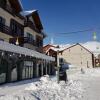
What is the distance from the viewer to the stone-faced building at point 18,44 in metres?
24.4

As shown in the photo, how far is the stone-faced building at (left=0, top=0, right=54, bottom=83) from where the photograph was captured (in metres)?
24.4

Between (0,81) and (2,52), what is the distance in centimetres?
333

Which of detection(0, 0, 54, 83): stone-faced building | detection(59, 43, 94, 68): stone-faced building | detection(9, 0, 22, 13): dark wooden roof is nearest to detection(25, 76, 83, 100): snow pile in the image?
detection(0, 0, 54, 83): stone-faced building

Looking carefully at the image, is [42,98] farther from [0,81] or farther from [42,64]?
[42,64]

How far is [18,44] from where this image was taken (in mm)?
32156

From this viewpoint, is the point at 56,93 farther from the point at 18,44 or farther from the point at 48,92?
the point at 18,44

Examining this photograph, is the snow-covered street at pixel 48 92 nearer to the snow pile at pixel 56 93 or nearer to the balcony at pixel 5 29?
the snow pile at pixel 56 93

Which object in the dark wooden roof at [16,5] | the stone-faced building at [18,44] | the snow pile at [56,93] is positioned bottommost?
the snow pile at [56,93]

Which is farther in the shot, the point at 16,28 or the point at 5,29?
the point at 16,28

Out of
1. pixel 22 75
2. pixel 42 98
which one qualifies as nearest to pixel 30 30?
pixel 22 75

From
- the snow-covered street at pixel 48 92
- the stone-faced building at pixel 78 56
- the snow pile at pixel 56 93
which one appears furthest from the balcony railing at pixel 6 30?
the stone-faced building at pixel 78 56

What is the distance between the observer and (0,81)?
23.4 m

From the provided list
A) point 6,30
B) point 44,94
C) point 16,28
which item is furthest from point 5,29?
point 44,94

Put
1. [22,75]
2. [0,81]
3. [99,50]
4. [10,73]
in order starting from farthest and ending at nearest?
[99,50] → [22,75] → [10,73] → [0,81]
